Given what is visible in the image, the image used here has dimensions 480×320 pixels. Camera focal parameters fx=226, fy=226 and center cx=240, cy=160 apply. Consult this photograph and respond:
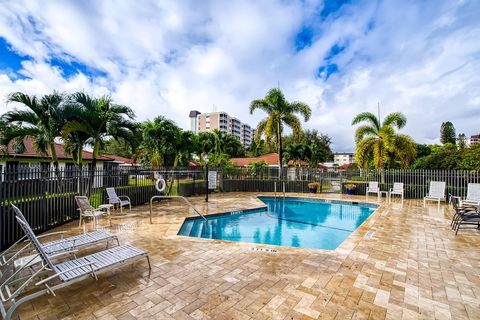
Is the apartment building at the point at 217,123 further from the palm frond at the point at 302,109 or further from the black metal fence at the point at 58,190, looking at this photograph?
the black metal fence at the point at 58,190

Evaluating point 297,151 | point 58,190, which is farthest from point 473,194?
point 297,151

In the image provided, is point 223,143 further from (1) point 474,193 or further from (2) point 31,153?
(1) point 474,193

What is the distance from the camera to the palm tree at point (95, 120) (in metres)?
9.47

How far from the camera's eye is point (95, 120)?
32.7ft

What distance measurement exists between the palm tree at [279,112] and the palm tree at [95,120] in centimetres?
1085

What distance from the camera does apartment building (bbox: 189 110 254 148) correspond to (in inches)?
3910

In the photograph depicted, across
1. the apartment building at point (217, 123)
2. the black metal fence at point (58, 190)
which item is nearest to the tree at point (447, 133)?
the apartment building at point (217, 123)

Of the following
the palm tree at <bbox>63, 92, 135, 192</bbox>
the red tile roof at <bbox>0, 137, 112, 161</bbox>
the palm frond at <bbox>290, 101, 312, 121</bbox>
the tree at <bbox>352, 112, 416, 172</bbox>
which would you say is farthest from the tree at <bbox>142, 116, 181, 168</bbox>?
the tree at <bbox>352, 112, 416, 172</bbox>

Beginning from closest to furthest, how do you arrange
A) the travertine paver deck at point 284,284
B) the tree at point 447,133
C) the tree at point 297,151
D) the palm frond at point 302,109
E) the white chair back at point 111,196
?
the travertine paver deck at point 284,284, the white chair back at point 111,196, the palm frond at point 302,109, the tree at point 297,151, the tree at point 447,133

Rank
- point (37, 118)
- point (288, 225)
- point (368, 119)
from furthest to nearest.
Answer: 1. point (368, 119)
2. point (288, 225)
3. point (37, 118)

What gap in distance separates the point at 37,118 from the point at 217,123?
298 ft

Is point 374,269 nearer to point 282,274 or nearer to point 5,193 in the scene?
point 282,274

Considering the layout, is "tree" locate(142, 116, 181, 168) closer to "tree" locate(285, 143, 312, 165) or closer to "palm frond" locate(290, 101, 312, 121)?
"palm frond" locate(290, 101, 312, 121)

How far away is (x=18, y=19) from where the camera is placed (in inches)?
266
